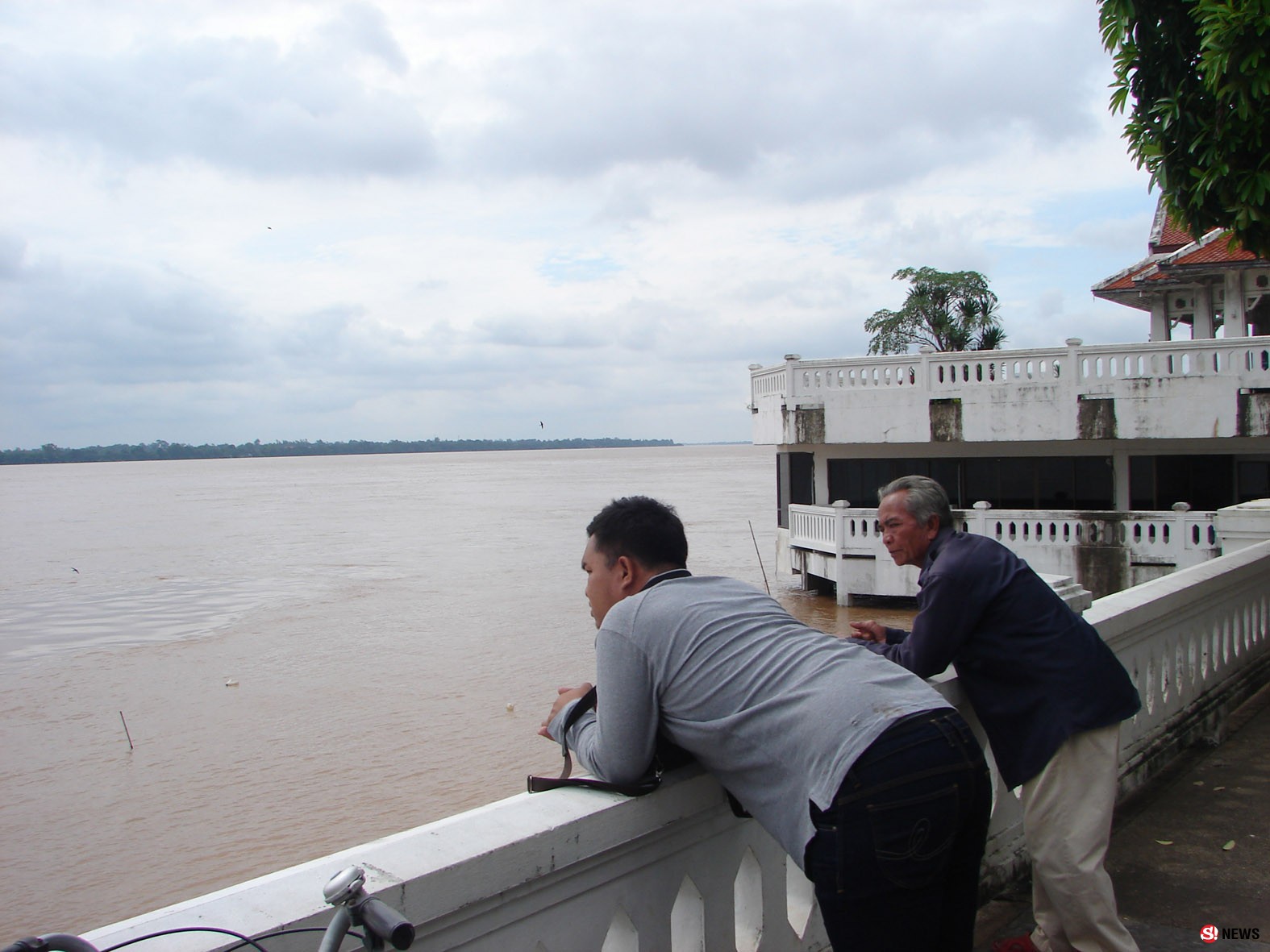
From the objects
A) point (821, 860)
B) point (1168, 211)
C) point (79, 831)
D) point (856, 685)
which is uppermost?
point (1168, 211)

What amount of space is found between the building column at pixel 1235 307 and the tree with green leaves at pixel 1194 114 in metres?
14.2

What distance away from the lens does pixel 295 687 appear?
20.8 meters

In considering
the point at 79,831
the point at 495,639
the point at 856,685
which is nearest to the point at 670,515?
the point at 856,685

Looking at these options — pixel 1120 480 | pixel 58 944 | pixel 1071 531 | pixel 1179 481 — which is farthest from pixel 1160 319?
pixel 58 944

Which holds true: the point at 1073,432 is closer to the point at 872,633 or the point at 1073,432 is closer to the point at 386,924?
the point at 872,633

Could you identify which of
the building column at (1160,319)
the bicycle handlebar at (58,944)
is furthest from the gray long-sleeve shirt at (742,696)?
the building column at (1160,319)

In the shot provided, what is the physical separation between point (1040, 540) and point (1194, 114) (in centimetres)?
1368

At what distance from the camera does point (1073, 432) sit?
19797mm

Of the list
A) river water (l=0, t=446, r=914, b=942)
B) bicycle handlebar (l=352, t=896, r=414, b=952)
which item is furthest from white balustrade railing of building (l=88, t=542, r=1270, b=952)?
river water (l=0, t=446, r=914, b=942)

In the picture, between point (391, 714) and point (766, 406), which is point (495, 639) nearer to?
point (391, 714)

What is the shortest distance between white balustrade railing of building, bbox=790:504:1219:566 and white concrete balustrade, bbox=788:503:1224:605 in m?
0.01

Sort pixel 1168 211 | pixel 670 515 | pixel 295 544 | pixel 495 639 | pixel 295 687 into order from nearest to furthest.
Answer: pixel 670 515, pixel 1168 211, pixel 295 687, pixel 495 639, pixel 295 544

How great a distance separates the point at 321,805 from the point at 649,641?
42.1 ft

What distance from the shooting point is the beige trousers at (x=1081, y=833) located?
3.17 meters
